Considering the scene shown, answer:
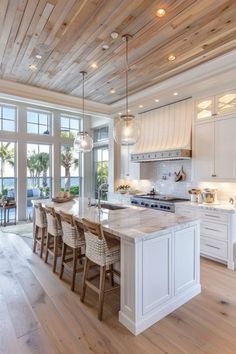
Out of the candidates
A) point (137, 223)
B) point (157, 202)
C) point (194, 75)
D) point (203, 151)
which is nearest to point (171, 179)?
point (157, 202)

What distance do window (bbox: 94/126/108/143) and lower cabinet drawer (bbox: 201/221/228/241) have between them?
4.74m

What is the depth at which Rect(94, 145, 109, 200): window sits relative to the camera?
7781 millimetres

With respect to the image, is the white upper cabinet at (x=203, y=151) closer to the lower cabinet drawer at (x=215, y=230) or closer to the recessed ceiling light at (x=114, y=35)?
the lower cabinet drawer at (x=215, y=230)

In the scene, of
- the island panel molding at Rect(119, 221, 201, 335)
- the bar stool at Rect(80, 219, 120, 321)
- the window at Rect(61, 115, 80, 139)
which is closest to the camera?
the island panel molding at Rect(119, 221, 201, 335)

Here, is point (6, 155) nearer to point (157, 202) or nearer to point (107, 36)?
point (157, 202)

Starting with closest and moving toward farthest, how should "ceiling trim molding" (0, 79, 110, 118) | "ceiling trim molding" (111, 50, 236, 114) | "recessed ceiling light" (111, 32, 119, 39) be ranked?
"recessed ceiling light" (111, 32, 119, 39) → "ceiling trim molding" (111, 50, 236, 114) → "ceiling trim molding" (0, 79, 110, 118)

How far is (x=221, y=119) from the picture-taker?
13.1 feet

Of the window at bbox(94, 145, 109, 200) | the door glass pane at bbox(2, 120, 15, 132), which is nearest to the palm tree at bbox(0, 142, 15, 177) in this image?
the door glass pane at bbox(2, 120, 15, 132)

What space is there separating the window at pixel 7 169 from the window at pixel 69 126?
1706mm

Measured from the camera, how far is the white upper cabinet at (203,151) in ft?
13.7

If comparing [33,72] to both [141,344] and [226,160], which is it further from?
[141,344]

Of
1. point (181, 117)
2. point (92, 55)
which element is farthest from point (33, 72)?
point (181, 117)

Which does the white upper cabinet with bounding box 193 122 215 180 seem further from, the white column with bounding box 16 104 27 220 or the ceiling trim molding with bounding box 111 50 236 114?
the white column with bounding box 16 104 27 220

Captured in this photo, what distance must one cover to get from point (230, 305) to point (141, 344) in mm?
1220
